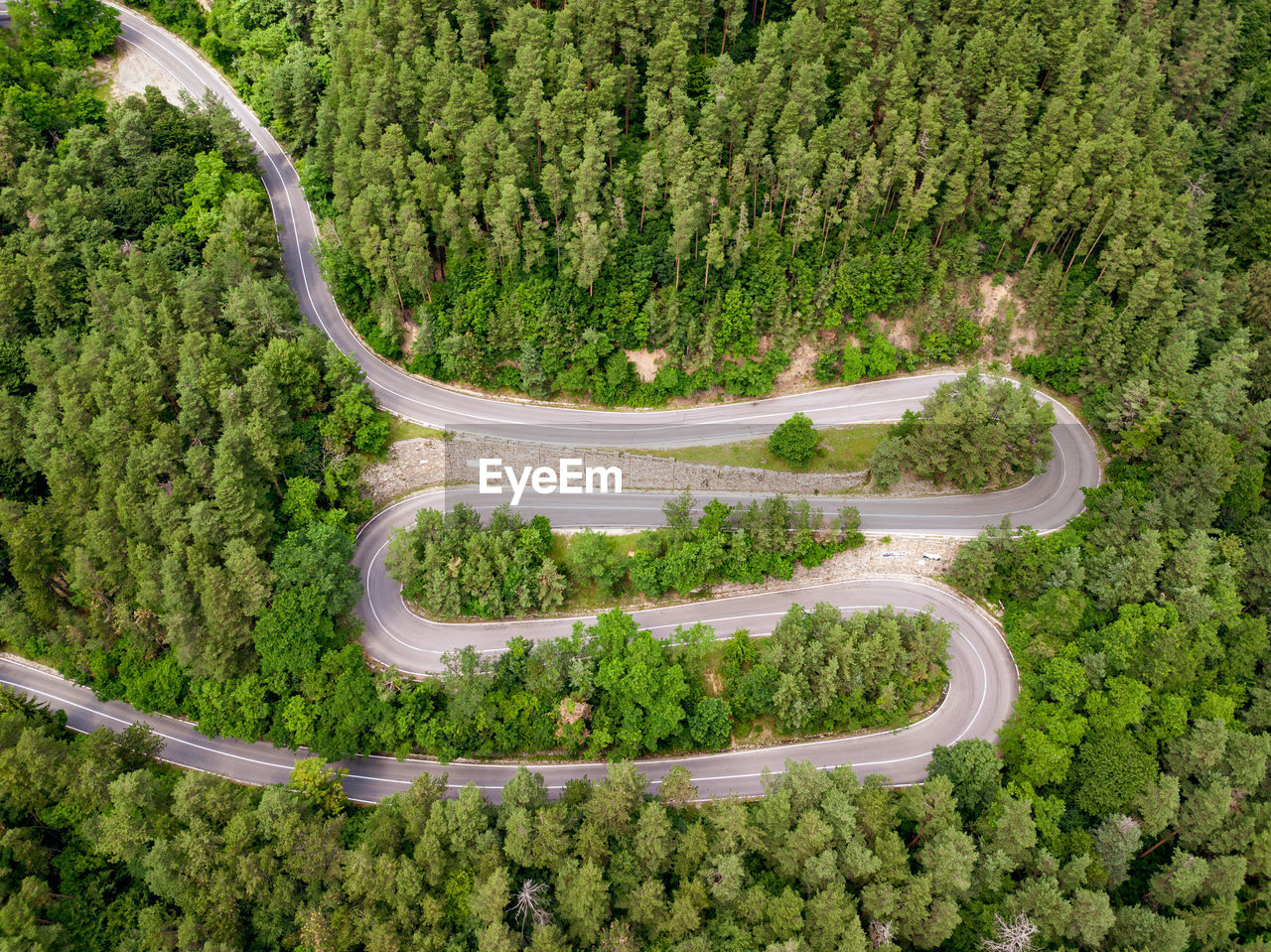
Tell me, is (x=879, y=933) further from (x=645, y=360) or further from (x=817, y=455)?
(x=645, y=360)

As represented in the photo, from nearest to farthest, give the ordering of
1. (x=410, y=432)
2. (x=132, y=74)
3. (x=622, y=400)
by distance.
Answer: (x=410, y=432) < (x=622, y=400) < (x=132, y=74)

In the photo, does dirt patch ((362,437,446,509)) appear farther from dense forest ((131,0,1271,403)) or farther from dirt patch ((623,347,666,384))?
dirt patch ((623,347,666,384))

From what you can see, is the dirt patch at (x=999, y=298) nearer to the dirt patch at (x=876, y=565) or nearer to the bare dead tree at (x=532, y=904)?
the dirt patch at (x=876, y=565)

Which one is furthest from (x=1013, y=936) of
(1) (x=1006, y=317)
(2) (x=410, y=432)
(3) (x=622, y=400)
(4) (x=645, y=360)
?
(2) (x=410, y=432)

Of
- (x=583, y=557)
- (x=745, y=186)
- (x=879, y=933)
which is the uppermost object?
(x=745, y=186)

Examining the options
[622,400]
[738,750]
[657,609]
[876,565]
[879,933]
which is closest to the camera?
[879,933]

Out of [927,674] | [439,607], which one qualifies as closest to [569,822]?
[439,607]
